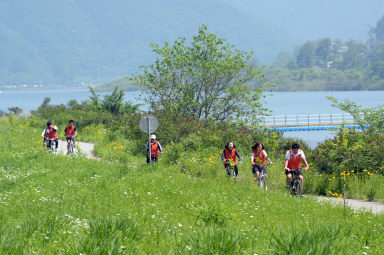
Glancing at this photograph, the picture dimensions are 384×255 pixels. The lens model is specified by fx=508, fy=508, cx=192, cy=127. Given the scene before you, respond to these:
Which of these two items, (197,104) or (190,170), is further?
(197,104)

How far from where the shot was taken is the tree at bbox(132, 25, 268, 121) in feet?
99.0

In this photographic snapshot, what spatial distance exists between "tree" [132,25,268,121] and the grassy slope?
13746mm

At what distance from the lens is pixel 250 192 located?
40.6 ft

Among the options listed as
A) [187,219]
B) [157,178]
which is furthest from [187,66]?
[187,219]

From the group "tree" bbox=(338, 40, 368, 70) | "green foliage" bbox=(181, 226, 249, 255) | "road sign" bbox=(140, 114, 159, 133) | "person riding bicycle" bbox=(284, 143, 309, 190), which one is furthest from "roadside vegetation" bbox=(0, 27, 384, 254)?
"tree" bbox=(338, 40, 368, 70)

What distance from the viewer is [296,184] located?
13523 millimetres

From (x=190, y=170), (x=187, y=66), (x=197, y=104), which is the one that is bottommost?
(x=190, y=170)

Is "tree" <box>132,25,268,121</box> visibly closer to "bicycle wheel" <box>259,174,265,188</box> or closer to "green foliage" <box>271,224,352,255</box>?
"bicycle wheel" <box>259,174,265,188</box>

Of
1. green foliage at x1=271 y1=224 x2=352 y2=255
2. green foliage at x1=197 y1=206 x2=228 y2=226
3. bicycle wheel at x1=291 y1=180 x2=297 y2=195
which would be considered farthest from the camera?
bicycle wheel at x1=291 y1=180 x2=297 y2=195

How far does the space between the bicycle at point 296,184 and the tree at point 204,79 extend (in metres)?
16.4

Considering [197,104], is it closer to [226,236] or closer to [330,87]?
[226,236]

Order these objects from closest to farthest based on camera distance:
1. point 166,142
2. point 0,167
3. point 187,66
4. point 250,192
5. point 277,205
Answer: point 277,205 < point 250,192 < point 0,167 < point 166,142 < point 187,66

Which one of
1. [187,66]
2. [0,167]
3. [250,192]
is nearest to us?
[250,192]

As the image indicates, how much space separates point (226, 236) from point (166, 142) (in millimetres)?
20408
